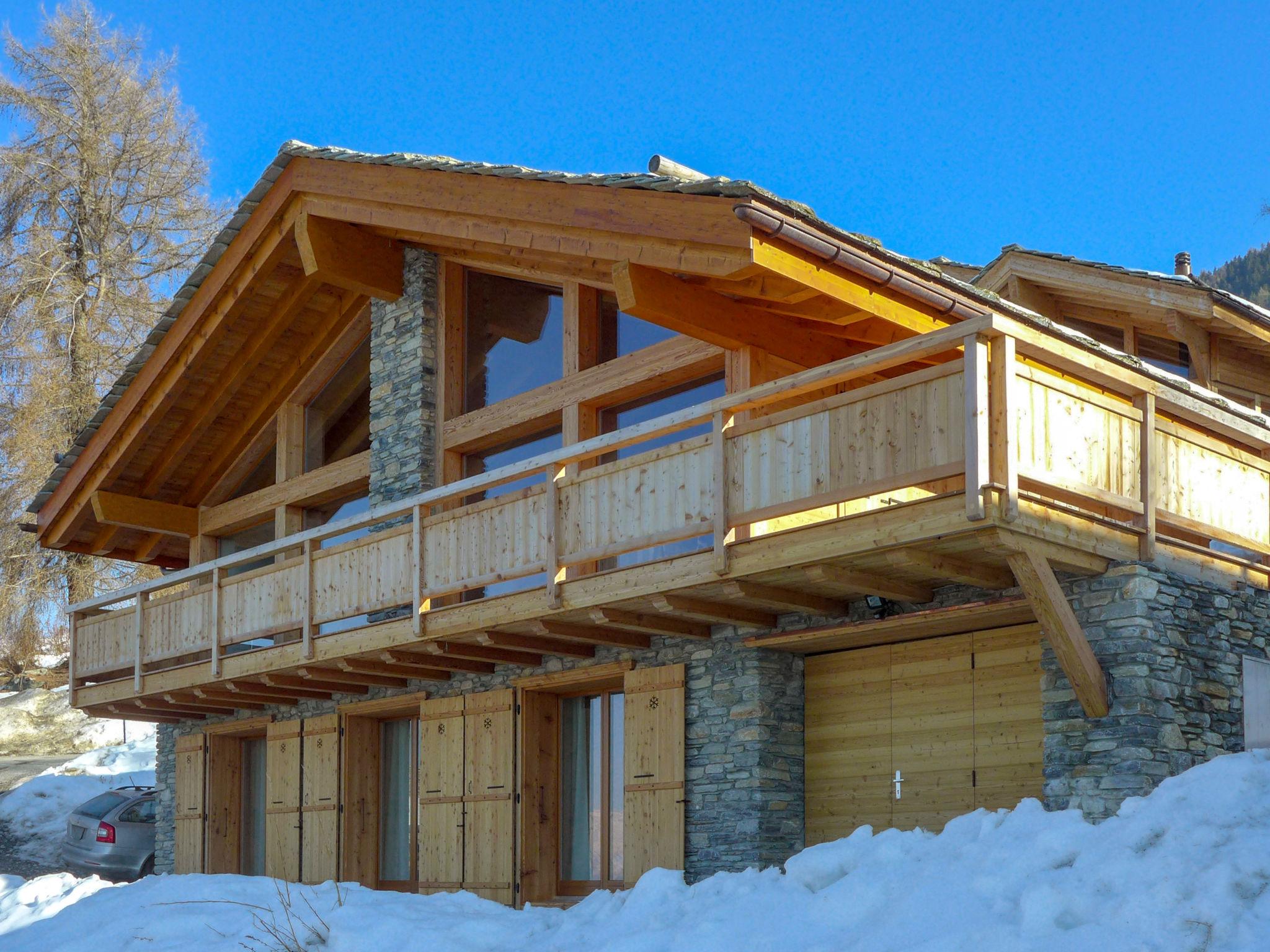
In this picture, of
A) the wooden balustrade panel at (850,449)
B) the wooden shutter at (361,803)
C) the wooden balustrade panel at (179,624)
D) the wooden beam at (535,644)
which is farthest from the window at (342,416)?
the wooden balustrade panel at (850,449)

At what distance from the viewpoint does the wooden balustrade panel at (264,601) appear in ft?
49.9

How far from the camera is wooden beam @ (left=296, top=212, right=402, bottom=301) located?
16.3 meters

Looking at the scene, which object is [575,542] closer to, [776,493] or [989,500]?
[776,493]

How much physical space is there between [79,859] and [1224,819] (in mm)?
15339

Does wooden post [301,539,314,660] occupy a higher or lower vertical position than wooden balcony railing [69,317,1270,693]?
lower

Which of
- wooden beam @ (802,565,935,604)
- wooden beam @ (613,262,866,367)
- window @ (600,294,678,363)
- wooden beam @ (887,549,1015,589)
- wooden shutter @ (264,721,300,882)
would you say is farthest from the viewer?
wooden shutter @ (264,721,300,882)

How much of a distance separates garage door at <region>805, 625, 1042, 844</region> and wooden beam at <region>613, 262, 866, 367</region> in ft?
8.80

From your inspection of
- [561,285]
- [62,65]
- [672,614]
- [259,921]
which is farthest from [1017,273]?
[62,65]

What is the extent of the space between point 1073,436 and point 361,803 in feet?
32.2

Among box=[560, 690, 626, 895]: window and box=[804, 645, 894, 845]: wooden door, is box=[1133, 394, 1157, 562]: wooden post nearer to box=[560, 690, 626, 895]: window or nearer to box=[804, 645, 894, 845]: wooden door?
box=[804, 645, 894, 845]: wooden door

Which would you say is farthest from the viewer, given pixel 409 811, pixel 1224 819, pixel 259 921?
pixel 409 811

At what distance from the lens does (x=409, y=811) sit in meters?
16.5

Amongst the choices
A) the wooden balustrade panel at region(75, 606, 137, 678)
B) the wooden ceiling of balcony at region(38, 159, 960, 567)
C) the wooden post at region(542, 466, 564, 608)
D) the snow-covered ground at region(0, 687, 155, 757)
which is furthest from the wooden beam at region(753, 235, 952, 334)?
the snow-covered ground at region(0, 687, 155, 757)

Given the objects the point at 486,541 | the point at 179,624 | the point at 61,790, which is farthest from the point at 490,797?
the point at 61,790
